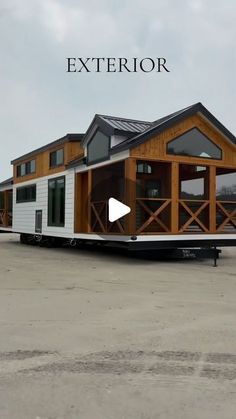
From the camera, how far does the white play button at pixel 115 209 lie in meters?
15.0

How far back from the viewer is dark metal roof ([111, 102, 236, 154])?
1478 cm

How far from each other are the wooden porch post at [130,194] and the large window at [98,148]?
5.67 feet

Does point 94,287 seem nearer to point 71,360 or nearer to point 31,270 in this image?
point 31,270

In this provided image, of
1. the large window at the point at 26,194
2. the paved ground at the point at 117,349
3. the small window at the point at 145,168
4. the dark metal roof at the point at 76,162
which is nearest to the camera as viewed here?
the paved ground at the point at 117,349

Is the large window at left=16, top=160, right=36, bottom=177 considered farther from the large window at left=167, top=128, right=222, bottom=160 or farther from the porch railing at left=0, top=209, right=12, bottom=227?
the large window at left=167, top=128, right=222, bottom=160

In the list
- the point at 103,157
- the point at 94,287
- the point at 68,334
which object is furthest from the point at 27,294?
the point at 103,157

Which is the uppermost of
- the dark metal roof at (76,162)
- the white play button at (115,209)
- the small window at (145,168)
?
the dark metal roof at (76,162)

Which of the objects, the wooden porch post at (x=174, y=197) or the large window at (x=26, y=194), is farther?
the large window at (x=26, y=194)

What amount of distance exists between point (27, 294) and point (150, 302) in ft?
7.47

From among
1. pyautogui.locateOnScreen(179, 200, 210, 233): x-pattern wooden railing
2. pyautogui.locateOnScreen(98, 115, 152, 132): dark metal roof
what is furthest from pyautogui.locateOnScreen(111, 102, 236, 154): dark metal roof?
pyautogui.locateOnScreen(179, 200, 210, 233): x-pattern wooden railing

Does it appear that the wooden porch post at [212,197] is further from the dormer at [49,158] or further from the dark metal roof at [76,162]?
the dormer at [49,158]

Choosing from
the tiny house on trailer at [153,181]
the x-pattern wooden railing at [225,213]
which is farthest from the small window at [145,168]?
the x-pattern wooden railing at [225,213]

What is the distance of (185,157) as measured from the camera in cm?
1584

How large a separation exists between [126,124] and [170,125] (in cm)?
198
